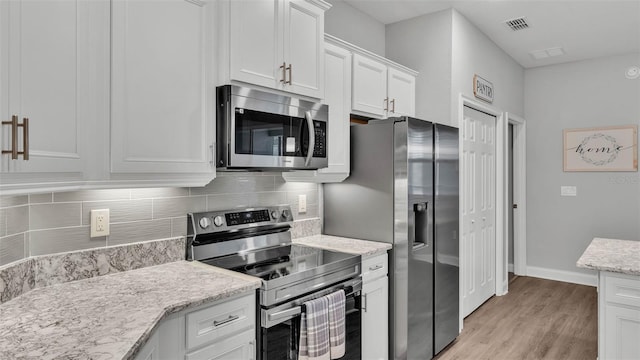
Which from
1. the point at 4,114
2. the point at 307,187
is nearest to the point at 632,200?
the point at 307,187

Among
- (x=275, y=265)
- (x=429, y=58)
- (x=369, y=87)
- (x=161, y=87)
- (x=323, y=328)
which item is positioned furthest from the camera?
(x=429, y=58)

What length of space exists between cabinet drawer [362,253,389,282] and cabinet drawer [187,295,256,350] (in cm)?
83

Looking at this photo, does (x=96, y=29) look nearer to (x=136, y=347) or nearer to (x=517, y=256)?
(x=136, y=347)

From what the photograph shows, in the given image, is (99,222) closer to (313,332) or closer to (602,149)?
(313,332)

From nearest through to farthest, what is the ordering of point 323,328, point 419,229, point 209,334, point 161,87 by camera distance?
point 209,334 → point 161,87 → point 323,328 → point 419,229

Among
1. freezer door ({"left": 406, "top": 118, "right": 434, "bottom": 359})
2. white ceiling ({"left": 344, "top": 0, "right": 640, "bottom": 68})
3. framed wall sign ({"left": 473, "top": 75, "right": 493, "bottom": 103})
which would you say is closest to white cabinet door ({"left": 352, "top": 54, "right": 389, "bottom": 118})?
freezer door ({"left": 406, "top": 118, "right": 434, "bottom": 359})

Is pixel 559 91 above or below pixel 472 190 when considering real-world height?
above

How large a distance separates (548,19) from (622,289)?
100 inches

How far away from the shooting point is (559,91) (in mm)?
5012

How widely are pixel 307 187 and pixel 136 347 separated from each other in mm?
1885

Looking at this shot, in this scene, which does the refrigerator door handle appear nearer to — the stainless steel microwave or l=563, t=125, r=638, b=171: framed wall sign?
the stainless steel microwave

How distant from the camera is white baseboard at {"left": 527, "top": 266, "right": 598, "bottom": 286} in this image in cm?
483

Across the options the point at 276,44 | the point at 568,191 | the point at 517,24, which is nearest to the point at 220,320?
the point at 276,44

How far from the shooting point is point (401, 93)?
3.26 metres
